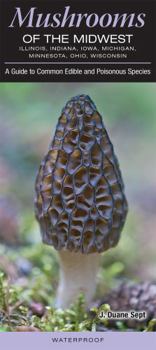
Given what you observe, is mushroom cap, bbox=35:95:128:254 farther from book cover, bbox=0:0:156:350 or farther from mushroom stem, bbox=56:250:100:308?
mushroom stem, bbox=56:250:100:308

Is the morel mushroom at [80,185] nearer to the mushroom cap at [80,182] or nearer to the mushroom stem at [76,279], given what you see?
the mushroom cap at [80,182]

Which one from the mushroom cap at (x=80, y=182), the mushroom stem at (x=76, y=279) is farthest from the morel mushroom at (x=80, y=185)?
the mushroom stem at (x=76, y=279)

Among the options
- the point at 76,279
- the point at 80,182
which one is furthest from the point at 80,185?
the point at 76,279

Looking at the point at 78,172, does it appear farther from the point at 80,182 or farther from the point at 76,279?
the point at 76,279

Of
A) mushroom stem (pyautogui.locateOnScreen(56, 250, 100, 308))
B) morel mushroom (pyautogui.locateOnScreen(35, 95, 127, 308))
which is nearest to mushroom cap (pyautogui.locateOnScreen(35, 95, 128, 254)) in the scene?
morel mushroom (pyautogui.locateOnScreen(35, 95, 127, 308))

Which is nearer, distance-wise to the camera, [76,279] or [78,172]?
[78,172]

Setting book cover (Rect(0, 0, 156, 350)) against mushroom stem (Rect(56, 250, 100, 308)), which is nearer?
book cover (Rect(0, 0, 156, 350))

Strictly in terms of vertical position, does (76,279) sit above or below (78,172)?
below
